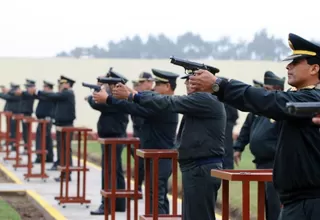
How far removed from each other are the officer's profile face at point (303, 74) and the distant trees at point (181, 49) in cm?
4227

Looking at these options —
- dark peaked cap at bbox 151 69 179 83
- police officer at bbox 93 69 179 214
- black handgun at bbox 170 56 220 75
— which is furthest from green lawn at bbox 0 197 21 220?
black handgun at bbox 170 56 220 75

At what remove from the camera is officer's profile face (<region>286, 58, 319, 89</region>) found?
645 centimetres

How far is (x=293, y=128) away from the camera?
6316 mm

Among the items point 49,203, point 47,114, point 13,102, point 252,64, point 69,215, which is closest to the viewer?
point 69,215

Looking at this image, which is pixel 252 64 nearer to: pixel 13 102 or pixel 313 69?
pixel 13 102

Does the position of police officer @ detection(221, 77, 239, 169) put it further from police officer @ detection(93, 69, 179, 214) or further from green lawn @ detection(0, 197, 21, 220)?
police officer @ detection(93, 69, 179, 214)

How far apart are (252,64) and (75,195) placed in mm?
21094

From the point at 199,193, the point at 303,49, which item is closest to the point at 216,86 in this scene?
the point at 303,49

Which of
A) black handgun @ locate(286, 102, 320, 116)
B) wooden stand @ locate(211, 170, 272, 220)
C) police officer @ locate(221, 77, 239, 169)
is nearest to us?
black handgun @ locate(286, 102, 320, 116)

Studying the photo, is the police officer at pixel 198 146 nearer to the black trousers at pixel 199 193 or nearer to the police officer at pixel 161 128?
the black trousers at pixel 199 193

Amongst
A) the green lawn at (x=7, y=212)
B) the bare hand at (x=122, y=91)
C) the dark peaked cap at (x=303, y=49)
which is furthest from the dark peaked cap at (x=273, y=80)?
the dark peaked cap at (x=303, y=49)

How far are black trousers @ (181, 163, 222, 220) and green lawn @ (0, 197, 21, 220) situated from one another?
5.17m

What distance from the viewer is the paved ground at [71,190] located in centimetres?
1415

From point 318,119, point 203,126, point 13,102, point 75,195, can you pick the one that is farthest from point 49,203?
point 13,102
